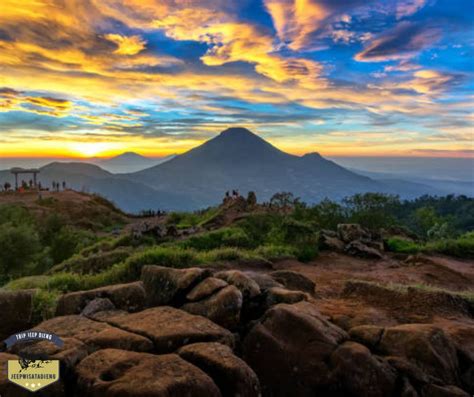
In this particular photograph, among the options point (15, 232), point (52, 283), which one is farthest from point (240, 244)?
point (15, 232)

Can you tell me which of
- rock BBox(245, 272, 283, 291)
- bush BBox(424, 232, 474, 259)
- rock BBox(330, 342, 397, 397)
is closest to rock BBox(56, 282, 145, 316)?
rock BBox(245, 272, 283, 291)

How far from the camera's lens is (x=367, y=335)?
848cm

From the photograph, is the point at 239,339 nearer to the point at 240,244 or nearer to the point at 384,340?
the point at 384,340

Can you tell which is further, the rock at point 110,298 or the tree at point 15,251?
the tree at point 15,251

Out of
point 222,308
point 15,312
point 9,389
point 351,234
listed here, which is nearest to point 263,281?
point 222,308

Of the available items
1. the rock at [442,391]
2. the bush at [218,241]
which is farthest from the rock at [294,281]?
the bush at [218,241]

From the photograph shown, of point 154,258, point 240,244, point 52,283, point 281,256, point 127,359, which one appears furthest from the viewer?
point 240,244

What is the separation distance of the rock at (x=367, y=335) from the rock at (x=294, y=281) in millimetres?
3928

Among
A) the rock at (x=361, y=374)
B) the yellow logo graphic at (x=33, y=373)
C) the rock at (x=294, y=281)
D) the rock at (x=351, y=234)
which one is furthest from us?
the rock at (x=351, y=234)

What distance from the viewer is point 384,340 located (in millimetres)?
8266

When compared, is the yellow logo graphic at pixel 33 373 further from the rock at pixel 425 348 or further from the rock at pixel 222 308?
the rock at pixel 425 348

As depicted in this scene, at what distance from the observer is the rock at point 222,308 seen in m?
8.54

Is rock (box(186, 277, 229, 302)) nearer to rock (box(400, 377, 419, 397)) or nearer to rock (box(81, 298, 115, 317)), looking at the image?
rock (box(81, 298, 115, 317))

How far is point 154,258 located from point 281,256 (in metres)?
6.79
